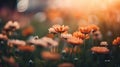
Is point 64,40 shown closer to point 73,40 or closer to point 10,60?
point 73,40

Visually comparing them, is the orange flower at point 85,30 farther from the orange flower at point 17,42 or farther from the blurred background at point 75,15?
the orange flower at point 17,42

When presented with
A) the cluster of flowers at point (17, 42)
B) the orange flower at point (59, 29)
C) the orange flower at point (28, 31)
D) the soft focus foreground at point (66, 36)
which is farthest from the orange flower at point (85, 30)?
the orange flower at point (28, 31)

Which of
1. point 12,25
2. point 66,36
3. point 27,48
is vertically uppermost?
point 12,25

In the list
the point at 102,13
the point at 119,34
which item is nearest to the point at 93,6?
the point at 102,13

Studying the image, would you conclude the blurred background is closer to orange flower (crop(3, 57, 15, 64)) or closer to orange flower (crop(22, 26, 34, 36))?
orange flower (crop(22, 26, 34, 36))

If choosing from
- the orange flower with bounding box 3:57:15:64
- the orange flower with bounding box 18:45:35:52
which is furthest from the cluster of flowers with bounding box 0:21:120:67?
the orange flower with bounding box 3:57:15:64

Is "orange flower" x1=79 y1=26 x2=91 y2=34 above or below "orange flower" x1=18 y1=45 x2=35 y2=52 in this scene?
above

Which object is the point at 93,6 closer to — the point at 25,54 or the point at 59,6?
the point at 59,6

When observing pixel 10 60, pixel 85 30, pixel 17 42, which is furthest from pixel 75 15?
pixel 10 60
